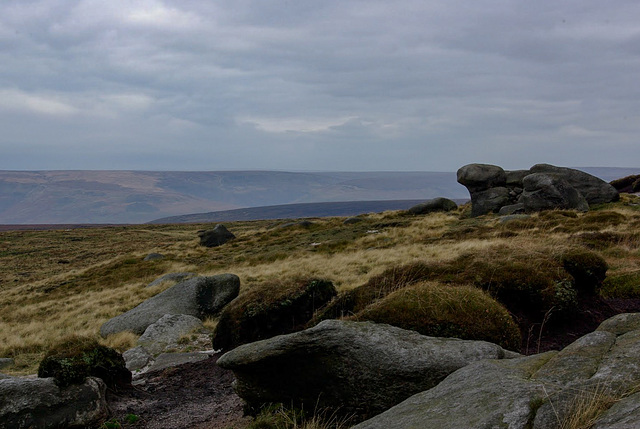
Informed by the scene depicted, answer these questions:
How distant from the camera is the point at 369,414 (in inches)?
253

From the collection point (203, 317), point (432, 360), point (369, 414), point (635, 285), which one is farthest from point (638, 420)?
point (203, 317)

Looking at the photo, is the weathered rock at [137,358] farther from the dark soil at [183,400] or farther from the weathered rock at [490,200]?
the weathered rock at [490,200]

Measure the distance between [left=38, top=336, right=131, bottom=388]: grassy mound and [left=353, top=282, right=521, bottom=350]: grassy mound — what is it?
18.1 ft

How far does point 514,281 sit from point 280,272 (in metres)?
17.3

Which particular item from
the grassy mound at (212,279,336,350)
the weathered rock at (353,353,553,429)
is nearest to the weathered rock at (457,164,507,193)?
the grassy mound at (212,279,336,350)

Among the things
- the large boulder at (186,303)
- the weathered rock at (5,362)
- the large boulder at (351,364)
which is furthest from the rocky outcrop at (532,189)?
the weathered rock at (5,362)

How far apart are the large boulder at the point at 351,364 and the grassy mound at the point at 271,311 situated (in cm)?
486

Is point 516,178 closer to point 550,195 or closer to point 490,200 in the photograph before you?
point 490,200

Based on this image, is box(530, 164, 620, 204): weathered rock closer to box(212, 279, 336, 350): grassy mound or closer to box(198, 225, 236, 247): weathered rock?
box(212, 279, 336, 350): grassy mound

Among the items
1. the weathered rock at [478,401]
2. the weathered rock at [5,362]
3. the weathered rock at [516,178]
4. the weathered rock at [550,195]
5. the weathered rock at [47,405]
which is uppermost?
the weathered rock at [516,178]

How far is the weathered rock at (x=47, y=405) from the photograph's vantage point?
25.3ft

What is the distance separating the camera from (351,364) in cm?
659

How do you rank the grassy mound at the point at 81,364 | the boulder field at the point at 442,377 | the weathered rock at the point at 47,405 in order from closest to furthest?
the boulder field at the point at 442,377 → the weathered rock at the point at 47,405 → the grassy mound at the point at 81,364

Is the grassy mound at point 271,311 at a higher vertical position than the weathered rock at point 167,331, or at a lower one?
higher
